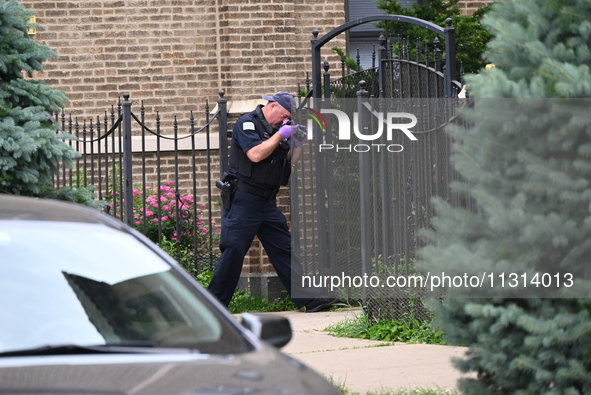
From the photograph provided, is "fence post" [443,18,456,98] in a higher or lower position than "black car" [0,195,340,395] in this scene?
higher

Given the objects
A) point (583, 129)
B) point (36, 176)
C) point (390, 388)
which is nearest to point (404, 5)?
point (36, 176)

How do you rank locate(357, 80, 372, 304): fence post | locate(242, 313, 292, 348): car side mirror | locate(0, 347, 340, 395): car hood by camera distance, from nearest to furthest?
locate(0, 347, 340, 395): car hood → locate(242, 313, 292, 348): car side mirror → locate(357, 80, 372, 304): fence post

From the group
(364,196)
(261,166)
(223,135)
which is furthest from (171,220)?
(364,196)

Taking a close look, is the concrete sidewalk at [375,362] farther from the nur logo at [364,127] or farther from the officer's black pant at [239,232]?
the nur logo at [364,127]

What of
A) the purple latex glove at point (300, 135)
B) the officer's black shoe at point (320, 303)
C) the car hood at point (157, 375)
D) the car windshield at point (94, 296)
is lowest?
the officer's black shoe at point (320, 303)

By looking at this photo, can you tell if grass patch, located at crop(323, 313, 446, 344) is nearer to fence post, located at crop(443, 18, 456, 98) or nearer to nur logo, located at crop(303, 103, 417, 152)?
nur logo, located at crop(303, 103, 417, 152)

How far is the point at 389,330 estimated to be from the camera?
676 centimetres

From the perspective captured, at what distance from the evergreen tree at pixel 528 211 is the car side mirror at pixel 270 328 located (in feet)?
2.08

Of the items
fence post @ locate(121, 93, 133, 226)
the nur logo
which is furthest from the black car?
fence post @ locate(121, 93, 133, 226)

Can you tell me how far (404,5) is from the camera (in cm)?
1125

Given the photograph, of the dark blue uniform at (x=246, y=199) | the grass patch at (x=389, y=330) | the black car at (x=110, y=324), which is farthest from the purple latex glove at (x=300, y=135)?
the black car at (x=110, y=324)

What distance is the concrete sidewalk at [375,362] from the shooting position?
4914mm

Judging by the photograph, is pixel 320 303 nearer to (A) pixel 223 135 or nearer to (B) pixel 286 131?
(B) pixel 286 131

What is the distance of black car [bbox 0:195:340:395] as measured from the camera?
7.82 feet
